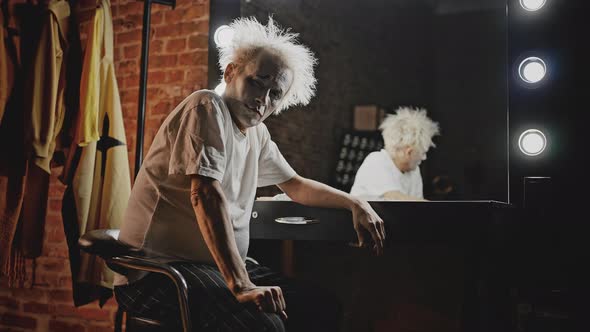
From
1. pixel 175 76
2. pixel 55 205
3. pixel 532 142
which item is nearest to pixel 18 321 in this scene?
pixel 55 205

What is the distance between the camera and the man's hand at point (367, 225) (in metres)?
1.78

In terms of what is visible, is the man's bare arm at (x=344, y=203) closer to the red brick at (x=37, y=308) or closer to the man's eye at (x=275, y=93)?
the man's eye at (x=275, y=93)

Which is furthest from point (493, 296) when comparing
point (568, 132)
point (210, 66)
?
point (210, 66)

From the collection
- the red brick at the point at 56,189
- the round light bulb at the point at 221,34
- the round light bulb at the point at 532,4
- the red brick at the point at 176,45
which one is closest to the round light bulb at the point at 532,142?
the round light bulb at the point at 532,4

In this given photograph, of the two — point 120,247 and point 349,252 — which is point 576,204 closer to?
point 349,252

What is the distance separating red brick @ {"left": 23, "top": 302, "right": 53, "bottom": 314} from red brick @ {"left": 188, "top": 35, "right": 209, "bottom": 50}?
1746 millimetres

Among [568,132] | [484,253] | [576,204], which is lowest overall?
[484,253]

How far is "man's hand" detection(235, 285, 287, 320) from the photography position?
1.28m

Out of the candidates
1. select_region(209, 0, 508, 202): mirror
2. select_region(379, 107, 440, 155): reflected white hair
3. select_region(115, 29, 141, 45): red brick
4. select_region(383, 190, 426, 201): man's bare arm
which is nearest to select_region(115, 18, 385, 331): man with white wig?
select_region(115, 29, 141, 45): red brick

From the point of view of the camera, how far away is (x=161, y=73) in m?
3.11

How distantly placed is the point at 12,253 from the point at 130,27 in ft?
4.80

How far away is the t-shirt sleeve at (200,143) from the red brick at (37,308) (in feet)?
7.37

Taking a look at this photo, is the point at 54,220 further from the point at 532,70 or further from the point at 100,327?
the point at 532,70

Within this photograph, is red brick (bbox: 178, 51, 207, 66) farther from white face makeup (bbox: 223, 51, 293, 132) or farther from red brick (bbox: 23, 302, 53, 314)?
red brick (bbox: 23, 302, 53, 314)
